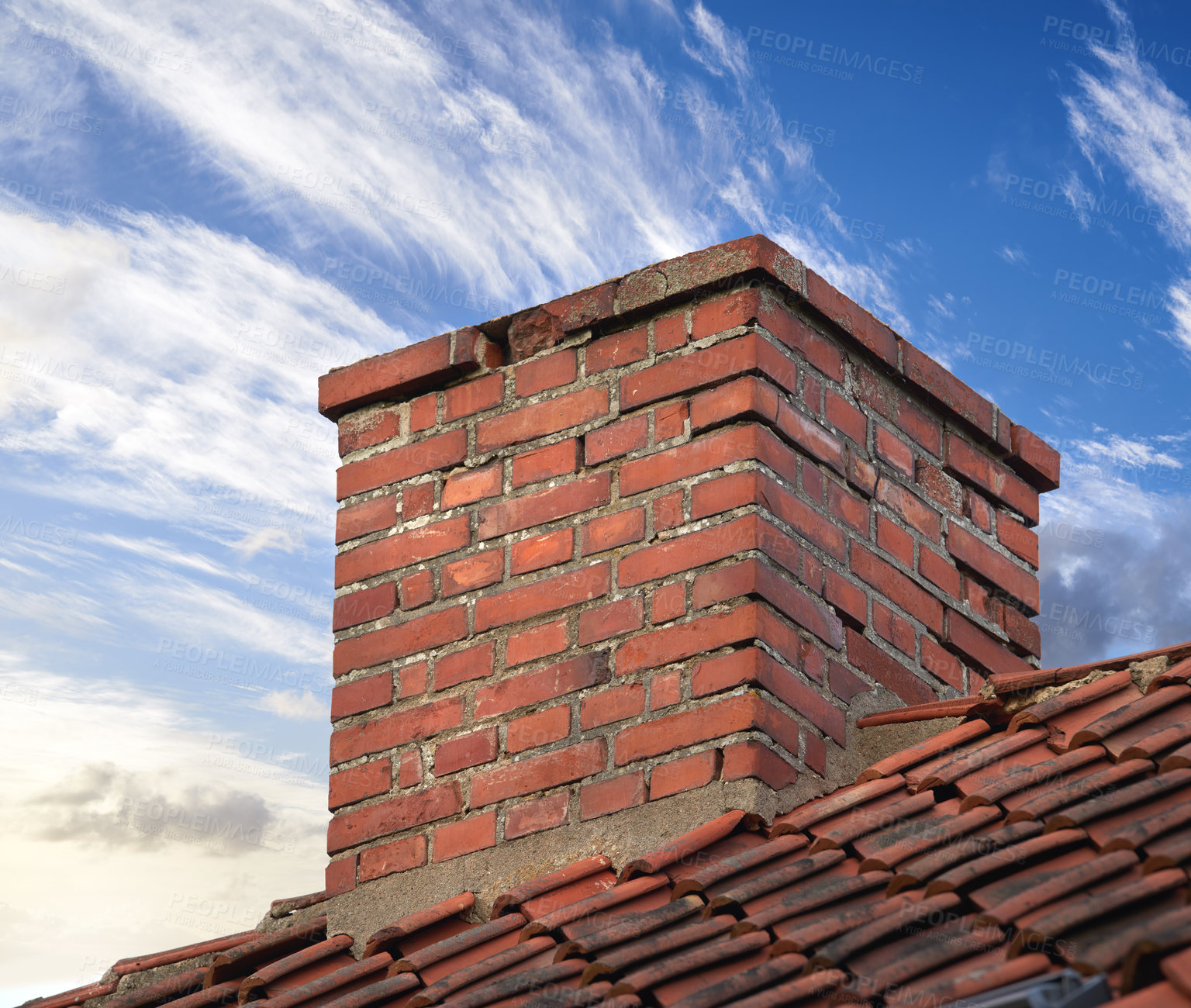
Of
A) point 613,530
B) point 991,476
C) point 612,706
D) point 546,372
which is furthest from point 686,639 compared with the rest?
point 991,476

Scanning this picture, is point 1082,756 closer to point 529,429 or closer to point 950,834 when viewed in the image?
point 950,834

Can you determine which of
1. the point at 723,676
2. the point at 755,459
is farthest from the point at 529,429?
the point at 723,676

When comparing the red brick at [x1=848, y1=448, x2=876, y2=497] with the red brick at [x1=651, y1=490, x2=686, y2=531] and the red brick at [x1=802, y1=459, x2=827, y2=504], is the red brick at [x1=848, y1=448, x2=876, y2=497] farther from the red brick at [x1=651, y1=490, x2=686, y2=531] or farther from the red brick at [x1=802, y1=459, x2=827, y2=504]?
the red brick at [x1=651, y1=490, x2=686, y2=531]

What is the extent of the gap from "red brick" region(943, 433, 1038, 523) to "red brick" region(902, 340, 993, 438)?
0.06 m

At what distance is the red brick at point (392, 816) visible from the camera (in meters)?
3.04

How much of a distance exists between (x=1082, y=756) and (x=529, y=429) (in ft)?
4.55

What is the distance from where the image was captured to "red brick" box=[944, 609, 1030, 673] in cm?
343

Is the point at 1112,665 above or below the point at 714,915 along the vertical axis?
above

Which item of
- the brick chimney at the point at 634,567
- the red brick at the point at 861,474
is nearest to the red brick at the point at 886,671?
the brick chimney at the point at 634,567

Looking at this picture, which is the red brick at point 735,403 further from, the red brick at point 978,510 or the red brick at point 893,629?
the red brick at point 978,510

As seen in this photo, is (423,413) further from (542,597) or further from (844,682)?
(844,682)

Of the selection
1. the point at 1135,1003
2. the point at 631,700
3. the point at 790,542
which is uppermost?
the point at 790,542

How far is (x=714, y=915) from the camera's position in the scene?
2.30 meters

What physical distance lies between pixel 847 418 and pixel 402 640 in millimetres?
1118
